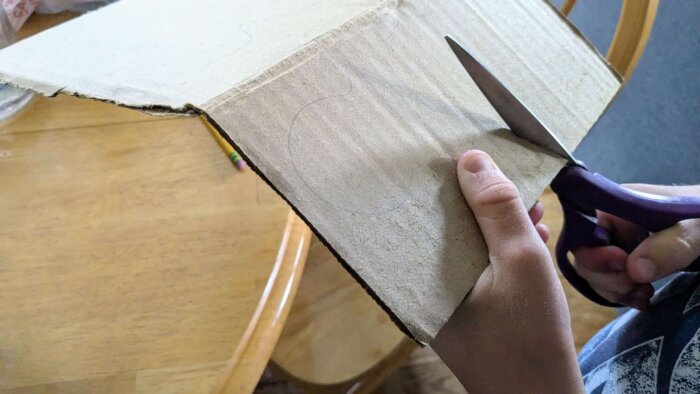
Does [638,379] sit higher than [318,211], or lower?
lower

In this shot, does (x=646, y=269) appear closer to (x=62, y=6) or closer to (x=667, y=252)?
(x=667, y=252)

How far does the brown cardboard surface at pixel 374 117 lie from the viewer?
27 centimetres

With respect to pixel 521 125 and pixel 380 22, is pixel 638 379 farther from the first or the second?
pixel 380 22

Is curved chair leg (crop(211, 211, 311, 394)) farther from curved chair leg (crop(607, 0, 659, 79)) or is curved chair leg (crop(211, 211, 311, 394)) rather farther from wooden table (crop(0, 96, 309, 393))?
curved chair leg (crop(607, 0, 659, 79))

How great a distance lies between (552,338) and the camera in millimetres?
338

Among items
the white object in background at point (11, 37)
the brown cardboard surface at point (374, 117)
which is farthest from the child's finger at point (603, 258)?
the white object in background at point (11, 37)

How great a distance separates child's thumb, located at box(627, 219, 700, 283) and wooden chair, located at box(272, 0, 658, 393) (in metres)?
0.34

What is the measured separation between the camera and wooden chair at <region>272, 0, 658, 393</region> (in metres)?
0.67

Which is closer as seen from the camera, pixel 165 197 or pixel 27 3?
pixel 165 197

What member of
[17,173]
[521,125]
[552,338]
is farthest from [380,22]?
[17,173]

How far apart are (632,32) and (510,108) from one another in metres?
0.34

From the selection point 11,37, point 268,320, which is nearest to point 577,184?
point 268,320

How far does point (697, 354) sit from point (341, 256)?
39 centimetres

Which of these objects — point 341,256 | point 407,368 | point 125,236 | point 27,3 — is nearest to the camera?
point 341,256
